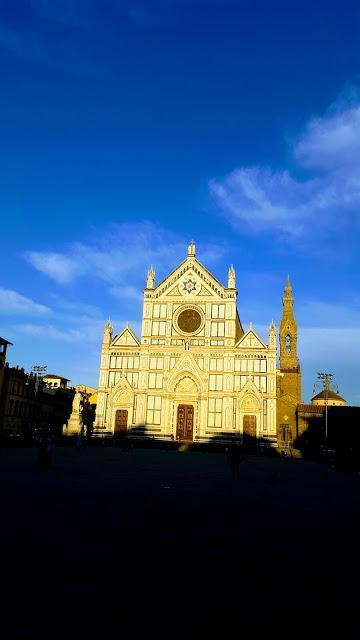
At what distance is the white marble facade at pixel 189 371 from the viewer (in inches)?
2092

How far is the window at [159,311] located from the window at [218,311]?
5805 mm

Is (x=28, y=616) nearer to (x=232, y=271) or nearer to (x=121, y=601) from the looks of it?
(x=121, y=601)

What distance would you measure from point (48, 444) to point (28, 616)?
1621cm

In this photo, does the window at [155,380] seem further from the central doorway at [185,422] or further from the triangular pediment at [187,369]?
the central doorway at [185,422]

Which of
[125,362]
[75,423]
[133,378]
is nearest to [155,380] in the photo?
[133,378]

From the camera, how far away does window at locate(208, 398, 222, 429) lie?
53.1 metres

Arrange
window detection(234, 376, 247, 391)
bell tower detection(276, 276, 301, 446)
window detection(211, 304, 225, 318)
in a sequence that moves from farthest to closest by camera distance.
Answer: bell tower detection(276, 276, 301, 446), window detection(211, 304, 225, 318), window detection(234, 376, 247, 391)

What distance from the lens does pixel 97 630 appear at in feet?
14.3

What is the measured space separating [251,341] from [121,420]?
17313 mm

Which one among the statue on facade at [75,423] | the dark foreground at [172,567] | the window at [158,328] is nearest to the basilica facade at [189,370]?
the window at [158,328]

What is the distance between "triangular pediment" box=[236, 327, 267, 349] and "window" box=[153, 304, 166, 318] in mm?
9596

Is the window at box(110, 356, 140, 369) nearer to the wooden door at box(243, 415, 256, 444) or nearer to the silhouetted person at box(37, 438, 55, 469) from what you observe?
the wooden door at box(243, 415, 256, 444)

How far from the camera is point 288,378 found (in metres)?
68.7

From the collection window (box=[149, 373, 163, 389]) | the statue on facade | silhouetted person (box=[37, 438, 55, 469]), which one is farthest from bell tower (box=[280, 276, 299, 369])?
silhouetted person (box=[37, 438, 55, 469])
